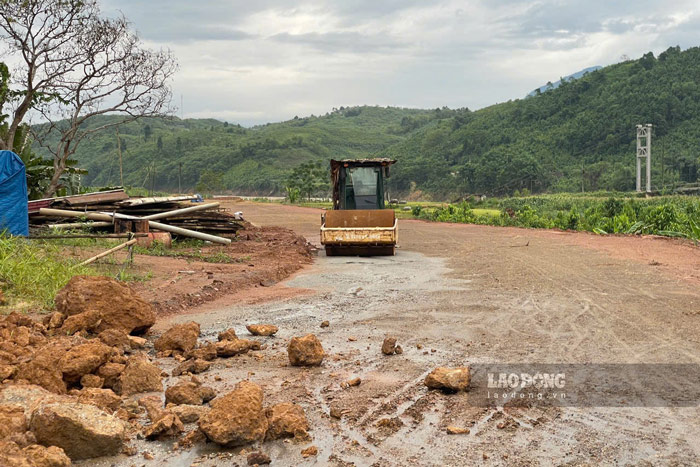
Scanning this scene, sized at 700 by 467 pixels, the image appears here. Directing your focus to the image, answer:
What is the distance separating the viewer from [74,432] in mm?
4402

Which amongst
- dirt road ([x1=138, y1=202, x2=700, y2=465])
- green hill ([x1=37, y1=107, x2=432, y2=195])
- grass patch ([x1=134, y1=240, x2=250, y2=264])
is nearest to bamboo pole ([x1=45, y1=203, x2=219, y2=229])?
grass patch ([x1=134, y1=240, x2=250, y2=264])

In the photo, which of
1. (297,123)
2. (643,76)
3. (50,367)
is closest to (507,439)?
(50,367)

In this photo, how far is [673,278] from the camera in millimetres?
12336

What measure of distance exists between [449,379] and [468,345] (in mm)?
1748

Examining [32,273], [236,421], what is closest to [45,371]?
[236,421]

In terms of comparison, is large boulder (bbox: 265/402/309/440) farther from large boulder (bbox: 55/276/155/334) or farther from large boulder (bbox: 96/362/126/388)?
large boulder (bbox: 55/276/155/334)

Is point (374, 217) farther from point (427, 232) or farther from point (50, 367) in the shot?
point (50, 367)

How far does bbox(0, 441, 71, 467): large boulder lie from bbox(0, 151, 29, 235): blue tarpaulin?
11157mm

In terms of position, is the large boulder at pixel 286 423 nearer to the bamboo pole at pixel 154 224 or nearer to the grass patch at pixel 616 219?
the bamboo pole at pixel 154 224

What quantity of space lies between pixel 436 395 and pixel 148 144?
13031 centimetres

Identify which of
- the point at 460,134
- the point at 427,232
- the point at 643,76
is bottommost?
the point at 427,232

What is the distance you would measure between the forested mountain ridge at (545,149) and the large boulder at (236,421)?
62.1 m

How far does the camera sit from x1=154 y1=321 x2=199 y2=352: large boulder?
7.05 metres

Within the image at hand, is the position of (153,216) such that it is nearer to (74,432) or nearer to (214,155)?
(74,432)
